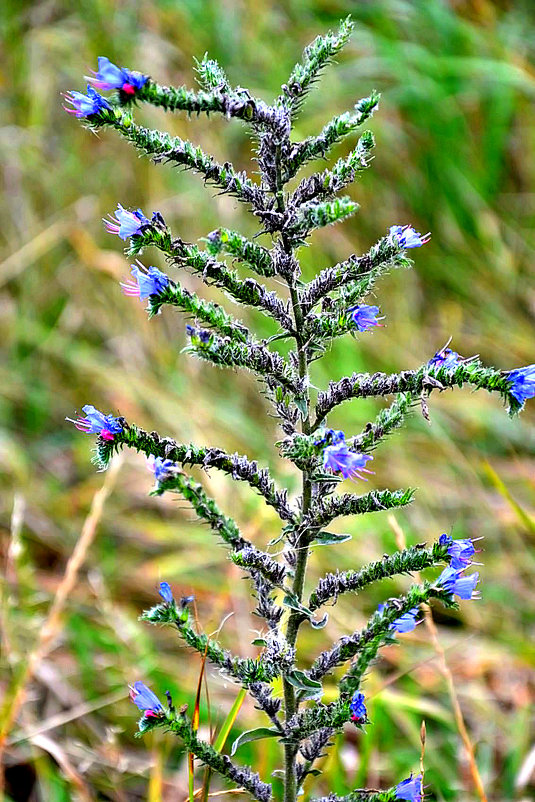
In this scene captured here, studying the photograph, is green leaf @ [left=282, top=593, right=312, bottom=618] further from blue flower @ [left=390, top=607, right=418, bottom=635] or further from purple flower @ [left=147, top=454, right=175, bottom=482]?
purple flower @ [left=147, top=454, right=175, bottom=482]

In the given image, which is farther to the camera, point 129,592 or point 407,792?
point 129,592

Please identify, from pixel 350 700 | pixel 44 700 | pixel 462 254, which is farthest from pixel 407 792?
pixel 462 254

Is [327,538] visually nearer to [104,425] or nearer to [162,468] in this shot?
[162,468]

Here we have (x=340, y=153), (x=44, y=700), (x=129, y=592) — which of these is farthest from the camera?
(x=340, y=153)

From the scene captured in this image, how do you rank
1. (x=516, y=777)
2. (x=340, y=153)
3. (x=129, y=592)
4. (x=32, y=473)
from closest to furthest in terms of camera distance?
1. (x=516, y=777)
2. (x=129, y=592)
3. (x=32, y=473)
4. (x=340, y=153)

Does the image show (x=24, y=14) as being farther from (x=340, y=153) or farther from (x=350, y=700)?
(x=350, y=700)

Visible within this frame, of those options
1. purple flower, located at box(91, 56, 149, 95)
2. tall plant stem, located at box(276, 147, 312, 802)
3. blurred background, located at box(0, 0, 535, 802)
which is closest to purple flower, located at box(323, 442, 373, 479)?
tall plant stem, located at box(276, 147, 312, 802)

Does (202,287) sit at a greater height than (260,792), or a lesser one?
greater
